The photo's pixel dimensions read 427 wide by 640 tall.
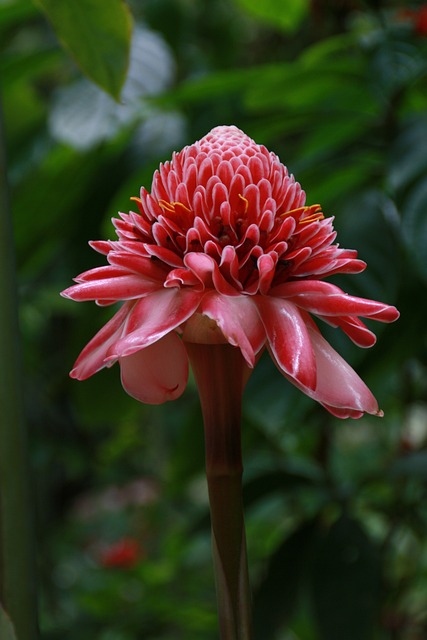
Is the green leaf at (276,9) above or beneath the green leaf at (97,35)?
above

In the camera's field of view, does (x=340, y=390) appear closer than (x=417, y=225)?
Yes

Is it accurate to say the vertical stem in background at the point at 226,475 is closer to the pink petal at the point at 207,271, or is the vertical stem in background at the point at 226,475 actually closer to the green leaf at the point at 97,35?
the pink petal at the point at 207,271

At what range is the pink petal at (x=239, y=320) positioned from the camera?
0.61 ft

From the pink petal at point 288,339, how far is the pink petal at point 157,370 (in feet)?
0.08

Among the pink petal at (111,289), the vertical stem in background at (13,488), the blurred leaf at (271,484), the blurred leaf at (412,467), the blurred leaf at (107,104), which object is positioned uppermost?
the blurred leaf at (107,104)

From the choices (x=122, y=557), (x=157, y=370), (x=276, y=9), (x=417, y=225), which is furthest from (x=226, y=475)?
(x=122, y=557)

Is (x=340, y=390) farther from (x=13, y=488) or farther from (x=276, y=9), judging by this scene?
(x=276, y=9)

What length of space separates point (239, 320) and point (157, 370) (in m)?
0.03

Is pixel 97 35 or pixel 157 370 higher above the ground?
pixel 97 35

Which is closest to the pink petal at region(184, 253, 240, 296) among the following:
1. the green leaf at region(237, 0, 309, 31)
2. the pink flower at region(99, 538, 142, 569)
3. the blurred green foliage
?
the blurred green foliage

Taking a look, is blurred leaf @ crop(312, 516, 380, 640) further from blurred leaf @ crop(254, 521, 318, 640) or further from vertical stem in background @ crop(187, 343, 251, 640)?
vertical stem in background @ crop(187, 343, 251, 640)

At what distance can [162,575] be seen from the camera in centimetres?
104

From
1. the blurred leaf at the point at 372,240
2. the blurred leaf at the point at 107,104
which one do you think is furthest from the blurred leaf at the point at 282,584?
the blurred leaf at the point at 107,104

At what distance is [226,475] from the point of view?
198 mm
